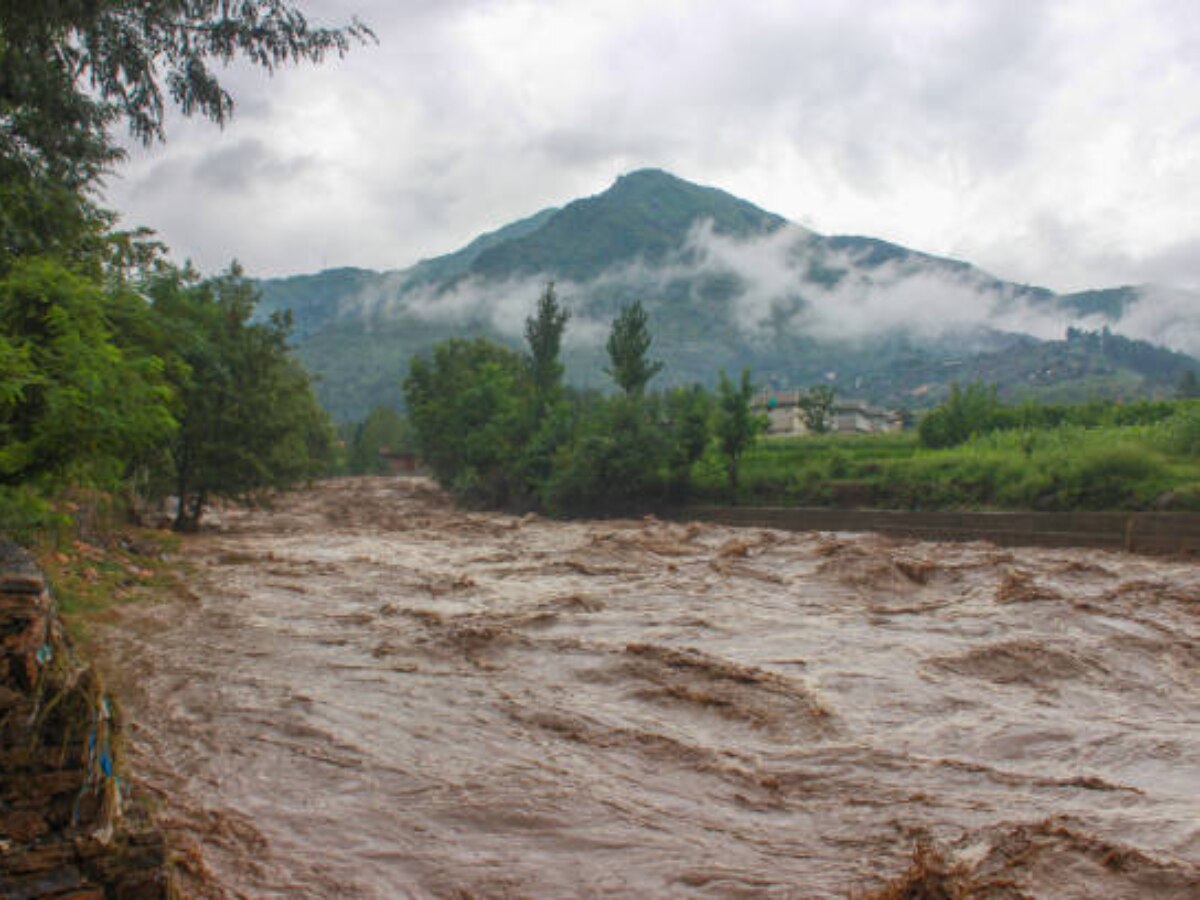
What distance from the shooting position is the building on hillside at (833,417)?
90.2 m

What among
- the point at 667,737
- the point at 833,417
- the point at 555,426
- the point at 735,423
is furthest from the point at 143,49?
the point at 833,417

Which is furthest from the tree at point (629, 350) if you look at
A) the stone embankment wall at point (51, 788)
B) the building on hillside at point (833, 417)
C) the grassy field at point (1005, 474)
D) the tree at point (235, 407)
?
the stone embankment wall at point (51, 788)

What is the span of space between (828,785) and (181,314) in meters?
20.4

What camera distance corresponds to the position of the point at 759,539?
24984 mm

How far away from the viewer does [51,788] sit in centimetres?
295

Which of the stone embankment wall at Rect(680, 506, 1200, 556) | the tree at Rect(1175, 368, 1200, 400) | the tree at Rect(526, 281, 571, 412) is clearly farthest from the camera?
the tree at Rect(1175, 368, 1200, 400)

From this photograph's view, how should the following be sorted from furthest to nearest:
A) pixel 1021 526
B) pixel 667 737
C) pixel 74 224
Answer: pixel 1021 526 → pixel 74 224 → pixel 667 737

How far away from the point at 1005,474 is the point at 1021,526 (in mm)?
3947


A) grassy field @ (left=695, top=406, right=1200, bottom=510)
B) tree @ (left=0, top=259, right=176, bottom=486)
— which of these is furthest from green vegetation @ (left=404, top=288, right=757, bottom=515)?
tree @ (left=0, top=259, right=176, bottom=486)

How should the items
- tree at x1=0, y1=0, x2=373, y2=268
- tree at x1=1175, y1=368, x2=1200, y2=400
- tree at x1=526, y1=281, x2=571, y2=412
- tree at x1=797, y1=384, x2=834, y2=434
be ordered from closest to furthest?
tree at x1=0, y1=0, x2=373, y2=268 → tree at x1=526, y1=281, x2=571, y2=412 → tree at x1=797, y1=384, x2=834, y2=434 → tree at x1=1175, y1=368, x2=1200, y2=400

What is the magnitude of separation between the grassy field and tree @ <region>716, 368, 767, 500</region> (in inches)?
29.1

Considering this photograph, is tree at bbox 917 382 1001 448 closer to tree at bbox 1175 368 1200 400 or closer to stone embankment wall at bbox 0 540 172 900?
stone embankment wall at bbox 0 540 172 900

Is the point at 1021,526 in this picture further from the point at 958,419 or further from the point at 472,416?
the point at 472,416

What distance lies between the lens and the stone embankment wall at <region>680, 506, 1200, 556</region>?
19.2 metres
